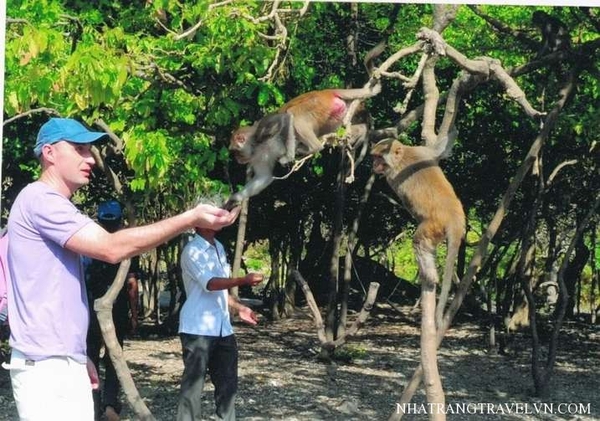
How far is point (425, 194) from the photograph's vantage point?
5012 mm

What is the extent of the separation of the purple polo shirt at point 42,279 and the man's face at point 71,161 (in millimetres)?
73

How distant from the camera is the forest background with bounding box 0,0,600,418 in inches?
270

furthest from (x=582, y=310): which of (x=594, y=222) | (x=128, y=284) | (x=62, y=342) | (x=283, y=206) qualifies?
(x=62, y=342)

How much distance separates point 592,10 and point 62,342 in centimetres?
685

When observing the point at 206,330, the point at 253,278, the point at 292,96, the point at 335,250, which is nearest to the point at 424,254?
the point at 253,278

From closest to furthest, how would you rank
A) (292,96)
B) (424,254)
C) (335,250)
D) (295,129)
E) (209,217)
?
(209,217)
(424,254)
(295,129)
(292,96)
(335,250)

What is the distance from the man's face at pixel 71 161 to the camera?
11.0ft

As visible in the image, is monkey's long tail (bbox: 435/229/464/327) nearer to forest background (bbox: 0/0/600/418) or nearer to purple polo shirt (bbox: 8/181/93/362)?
forest background (bbox: 0/0/600/418)

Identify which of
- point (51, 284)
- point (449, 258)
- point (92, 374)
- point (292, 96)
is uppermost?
point (292, 96)

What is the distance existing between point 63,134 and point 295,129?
2.57 metres

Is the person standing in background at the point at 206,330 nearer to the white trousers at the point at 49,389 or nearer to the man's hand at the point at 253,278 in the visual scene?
the man's hand at the point at 253,278

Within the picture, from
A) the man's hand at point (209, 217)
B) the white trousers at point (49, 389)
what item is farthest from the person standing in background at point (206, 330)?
the man's hand at point (209, 217)

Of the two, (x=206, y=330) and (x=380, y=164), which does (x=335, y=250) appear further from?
(x=380, y=164)

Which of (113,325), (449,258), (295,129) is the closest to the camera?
(449,258)
